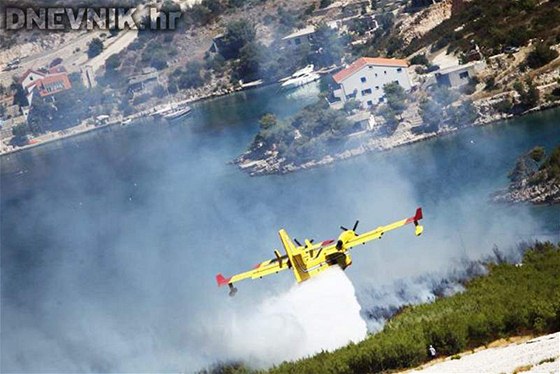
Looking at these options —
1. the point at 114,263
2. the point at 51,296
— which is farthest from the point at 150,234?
the point at 51,296

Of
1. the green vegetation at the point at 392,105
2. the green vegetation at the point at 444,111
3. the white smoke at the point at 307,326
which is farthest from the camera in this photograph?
the green vegetation at the point at 392,105

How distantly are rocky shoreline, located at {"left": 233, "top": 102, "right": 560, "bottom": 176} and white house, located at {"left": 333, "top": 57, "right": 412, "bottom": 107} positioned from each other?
552cm

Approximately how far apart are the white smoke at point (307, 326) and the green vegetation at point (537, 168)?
11.4 metres

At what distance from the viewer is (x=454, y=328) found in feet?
95.6

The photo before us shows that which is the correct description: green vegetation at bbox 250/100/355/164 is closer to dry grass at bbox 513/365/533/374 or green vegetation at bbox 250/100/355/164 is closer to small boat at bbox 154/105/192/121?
small boat at bbox 154/105/192/121

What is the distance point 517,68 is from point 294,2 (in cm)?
3663

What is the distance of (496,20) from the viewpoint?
68.4 metres

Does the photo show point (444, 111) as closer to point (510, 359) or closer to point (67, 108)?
point (510, 359)

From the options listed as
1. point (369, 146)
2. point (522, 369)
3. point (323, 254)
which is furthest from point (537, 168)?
point (522, 369)

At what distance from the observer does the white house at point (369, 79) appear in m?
64.4

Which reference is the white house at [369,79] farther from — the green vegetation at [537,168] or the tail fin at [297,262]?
the tail fin at [297,262]

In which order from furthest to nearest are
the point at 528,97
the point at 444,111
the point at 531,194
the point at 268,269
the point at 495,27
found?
1. the point at 495,27
2. the point at 444,111
3. the point at 528,97
4. the point at 531,194
5. the point at 268,269

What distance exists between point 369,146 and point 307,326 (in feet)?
79.3

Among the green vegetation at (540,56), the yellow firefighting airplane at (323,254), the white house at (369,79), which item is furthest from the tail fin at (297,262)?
the white house at (369,79)
